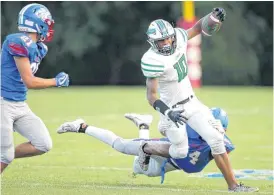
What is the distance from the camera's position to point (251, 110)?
16453mm

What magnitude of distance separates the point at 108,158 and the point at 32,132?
305 centimetres

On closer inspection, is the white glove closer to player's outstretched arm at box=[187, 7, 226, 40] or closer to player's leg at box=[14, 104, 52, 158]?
player's outstretched arm at box=[187, 7, 226, 40]

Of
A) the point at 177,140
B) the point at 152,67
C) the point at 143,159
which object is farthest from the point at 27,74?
the point at 143,159

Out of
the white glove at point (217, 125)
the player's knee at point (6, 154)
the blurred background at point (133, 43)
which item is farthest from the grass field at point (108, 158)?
the blurred background at point (133, 43)

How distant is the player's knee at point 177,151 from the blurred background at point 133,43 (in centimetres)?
1896

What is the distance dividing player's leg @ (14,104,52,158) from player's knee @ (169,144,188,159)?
111 cm

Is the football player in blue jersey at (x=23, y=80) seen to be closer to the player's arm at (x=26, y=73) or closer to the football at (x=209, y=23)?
the player's arm at (x=26, y=73)

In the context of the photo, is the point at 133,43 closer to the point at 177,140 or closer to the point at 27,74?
the point at 177,140

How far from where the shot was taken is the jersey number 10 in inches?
296

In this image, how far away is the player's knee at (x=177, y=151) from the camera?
741 cm

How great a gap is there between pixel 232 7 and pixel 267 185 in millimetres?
19390

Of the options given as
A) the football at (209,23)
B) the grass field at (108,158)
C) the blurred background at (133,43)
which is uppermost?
the football at (209,23)

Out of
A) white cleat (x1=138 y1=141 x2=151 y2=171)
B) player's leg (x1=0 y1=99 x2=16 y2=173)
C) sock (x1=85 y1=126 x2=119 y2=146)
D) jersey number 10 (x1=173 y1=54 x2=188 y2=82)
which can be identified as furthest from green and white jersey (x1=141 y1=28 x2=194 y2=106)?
player's leg (x1=0 y1=99 x2=16 y2=173)

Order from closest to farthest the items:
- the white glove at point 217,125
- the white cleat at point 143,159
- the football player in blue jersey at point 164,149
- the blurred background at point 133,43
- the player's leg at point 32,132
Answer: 1. the player's leg at point 32,132
2. the white glove at point 217,125
3. the football player in blue jersey at point 164,149
4. the white cleat at point 143,159
5. the blurred background at point 133,43
